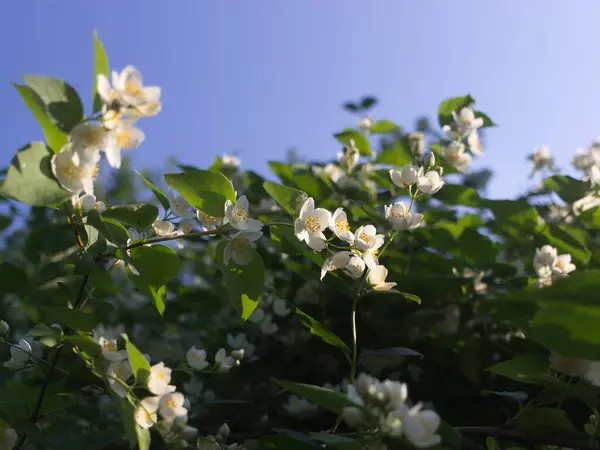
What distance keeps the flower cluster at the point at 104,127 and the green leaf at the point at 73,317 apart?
0.27 metres

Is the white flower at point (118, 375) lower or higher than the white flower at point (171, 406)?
higher

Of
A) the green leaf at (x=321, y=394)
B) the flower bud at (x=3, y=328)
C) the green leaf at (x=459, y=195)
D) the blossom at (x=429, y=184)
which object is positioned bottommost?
the flower bud at (x=3, y=328)

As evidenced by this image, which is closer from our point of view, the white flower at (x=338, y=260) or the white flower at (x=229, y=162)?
the white flower at (x=338, y=260)

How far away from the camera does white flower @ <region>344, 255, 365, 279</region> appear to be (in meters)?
1.22

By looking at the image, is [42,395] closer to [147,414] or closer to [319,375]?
[147,414]

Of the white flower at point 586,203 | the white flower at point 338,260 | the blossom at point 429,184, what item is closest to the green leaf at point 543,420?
the white flower at point 338,260

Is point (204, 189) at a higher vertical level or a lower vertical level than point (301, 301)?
higher

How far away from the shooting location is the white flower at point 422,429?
2.77ft

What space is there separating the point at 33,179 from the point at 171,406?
444 millimetres

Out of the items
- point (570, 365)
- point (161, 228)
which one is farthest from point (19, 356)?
point (570, 365)

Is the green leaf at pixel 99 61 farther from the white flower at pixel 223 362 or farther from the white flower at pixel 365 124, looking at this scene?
the white flower at pixel 365 124

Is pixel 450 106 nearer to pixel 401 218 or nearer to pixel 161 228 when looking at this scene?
pixel 401 218

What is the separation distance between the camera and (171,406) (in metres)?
1.02

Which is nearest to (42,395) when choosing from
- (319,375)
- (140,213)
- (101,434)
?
(101,434)
